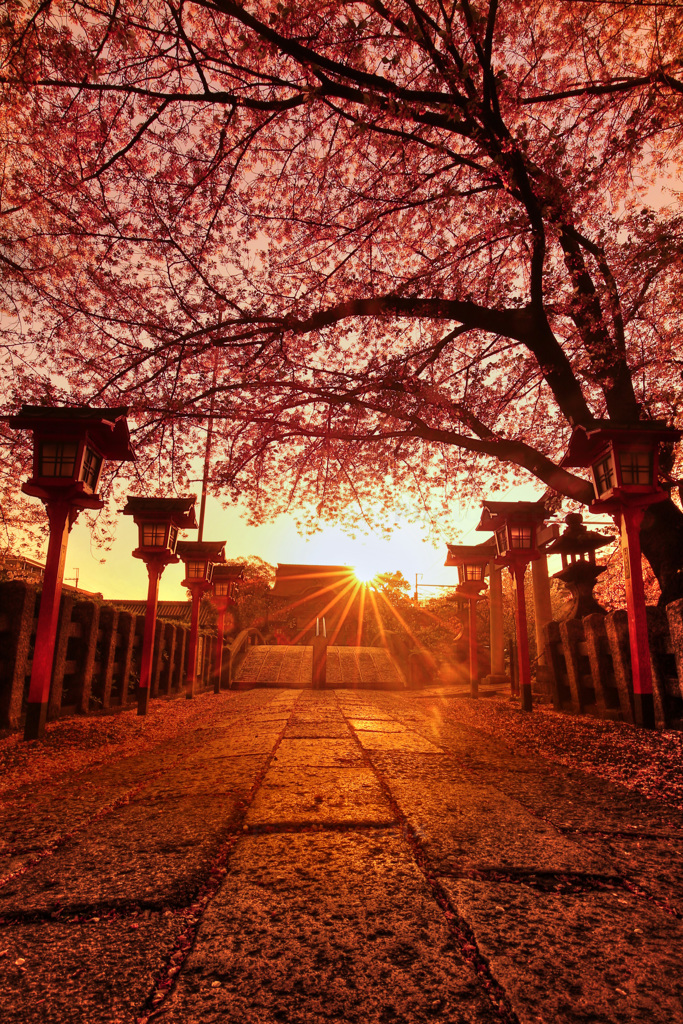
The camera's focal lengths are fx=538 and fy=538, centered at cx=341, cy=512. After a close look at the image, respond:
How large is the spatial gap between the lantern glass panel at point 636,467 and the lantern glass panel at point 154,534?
6772 millimetres

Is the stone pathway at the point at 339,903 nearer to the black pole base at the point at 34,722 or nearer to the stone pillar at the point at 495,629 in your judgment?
the black pole base at the point at 34,722

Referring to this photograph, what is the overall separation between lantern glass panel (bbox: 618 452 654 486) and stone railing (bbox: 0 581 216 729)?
618cm

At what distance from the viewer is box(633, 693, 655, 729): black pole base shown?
525cm

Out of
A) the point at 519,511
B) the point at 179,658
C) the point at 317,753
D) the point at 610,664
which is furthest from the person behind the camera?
the point at 179,658

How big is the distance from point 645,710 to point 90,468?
6279 mm

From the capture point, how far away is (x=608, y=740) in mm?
5180

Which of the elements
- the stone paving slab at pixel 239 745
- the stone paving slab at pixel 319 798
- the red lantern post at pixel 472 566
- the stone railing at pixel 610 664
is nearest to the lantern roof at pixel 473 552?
the red lantern post at pixel 472 566

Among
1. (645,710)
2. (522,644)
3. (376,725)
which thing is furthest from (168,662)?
(645,710)

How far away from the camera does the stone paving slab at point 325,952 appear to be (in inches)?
47.0

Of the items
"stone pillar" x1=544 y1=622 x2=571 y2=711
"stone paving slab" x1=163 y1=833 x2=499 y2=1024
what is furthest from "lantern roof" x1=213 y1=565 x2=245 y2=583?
"stone paving slab" x1=163 y1=833 x2=499 y2=1024

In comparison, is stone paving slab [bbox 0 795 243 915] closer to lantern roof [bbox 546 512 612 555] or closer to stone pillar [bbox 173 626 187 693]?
lantern roof [bbox 546 512 612 555]

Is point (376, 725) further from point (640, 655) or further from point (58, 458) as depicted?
point (58, 458)

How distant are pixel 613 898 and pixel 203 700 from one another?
10653 millimetres

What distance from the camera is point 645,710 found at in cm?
527
